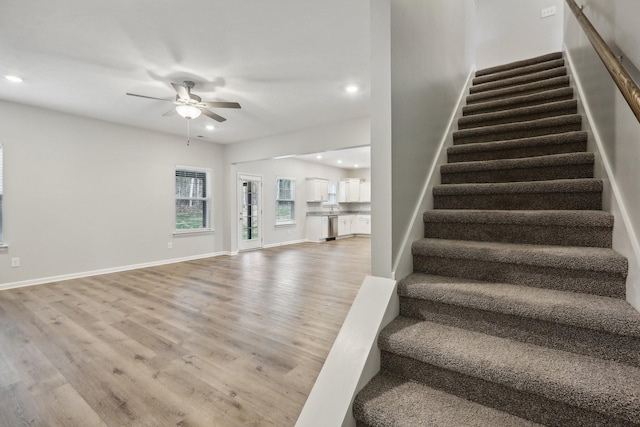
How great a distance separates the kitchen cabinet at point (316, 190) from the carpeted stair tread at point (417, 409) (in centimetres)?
845

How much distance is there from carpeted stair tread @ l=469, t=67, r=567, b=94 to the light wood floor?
298 cm

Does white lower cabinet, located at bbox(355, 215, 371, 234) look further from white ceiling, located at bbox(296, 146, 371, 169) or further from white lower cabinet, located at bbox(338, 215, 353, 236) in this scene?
white ceiling, located at bbox(296, 146, 371, 169)

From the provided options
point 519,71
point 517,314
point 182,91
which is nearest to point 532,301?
point 517,314

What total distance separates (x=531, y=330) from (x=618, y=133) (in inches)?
40.7

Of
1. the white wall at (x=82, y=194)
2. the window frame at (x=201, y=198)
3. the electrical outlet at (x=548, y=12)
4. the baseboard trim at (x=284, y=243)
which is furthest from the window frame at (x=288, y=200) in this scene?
the electrical outlet at (x=548, y=12)

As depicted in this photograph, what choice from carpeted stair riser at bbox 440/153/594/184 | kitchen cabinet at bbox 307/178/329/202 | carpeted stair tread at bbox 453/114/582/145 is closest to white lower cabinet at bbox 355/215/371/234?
kitchen cabinet at bbox 307/178/329/202

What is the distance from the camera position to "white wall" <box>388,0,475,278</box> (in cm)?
158

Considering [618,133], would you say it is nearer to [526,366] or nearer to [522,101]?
[526,366]

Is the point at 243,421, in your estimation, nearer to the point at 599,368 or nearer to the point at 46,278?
the point at 599,368

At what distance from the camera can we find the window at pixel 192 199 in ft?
20.5

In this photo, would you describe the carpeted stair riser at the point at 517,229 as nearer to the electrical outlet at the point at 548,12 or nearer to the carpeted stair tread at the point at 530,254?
the carpeted stair tread at the point at 530,254

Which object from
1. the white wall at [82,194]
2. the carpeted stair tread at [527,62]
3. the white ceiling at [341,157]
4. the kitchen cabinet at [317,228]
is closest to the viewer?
the carpeted stair tread at [527,62]

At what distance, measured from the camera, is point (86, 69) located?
3.15 m

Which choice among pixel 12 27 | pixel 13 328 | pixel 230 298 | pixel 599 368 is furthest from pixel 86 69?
pixel 599 368
